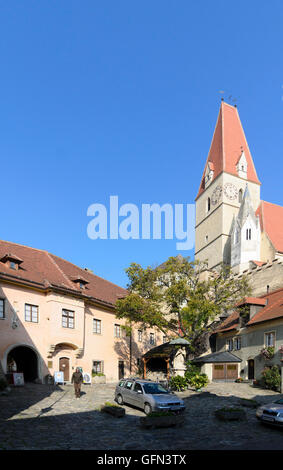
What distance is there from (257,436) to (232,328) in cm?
2238

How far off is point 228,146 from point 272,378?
5887cm

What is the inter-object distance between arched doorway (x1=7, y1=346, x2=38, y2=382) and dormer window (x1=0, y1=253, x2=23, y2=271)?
557 cm

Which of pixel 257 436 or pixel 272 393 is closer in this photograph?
pixel 257 436

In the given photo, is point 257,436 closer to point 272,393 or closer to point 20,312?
point 272,393

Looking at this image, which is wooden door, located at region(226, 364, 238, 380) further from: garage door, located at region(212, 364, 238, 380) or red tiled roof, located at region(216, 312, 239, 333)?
red tiled roof, located at region(216, 312, 239, 333)

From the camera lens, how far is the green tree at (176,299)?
1241 inches

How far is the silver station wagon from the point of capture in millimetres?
15633

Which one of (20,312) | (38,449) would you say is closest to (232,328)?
(20,312)

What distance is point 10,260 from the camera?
28.7 metres

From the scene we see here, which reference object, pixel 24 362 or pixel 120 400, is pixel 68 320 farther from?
pixel 120 400

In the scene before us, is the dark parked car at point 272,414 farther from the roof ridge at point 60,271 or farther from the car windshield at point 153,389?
the roof ridge at point 60,271

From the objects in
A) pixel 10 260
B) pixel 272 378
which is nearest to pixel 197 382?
pixel 272 378
